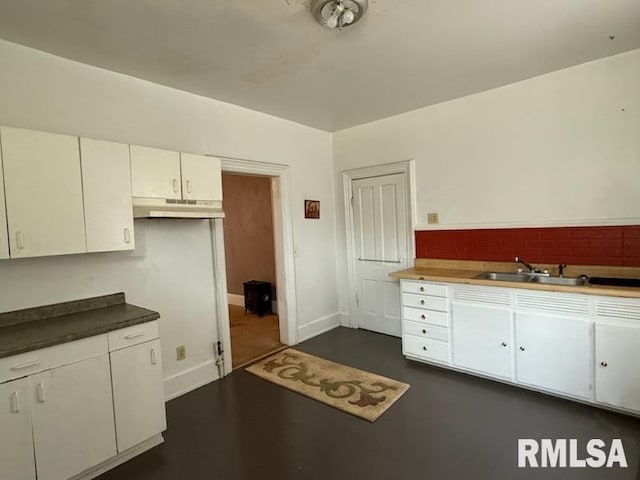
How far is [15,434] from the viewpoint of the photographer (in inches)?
68.3

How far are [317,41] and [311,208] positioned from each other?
7.48 feet

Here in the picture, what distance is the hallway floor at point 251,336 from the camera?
3824 millimetres

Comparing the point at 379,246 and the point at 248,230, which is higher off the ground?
the point at 248,230

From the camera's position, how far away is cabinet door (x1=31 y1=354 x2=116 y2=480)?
1.82 meters

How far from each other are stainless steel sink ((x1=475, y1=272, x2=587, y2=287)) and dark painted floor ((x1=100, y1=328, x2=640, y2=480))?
0.93 meters

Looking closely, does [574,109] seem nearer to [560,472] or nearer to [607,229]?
[607,229]

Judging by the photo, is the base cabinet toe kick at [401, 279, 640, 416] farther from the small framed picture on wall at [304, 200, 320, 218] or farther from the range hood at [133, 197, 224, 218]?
the range hood at [133, 197, 224, 218]

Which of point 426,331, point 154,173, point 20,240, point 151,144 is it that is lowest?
point 426,331

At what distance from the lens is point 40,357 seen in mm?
1819

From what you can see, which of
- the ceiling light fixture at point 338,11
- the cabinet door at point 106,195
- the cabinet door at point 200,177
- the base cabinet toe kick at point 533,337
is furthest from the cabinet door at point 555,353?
the cabinet door at point 106,195

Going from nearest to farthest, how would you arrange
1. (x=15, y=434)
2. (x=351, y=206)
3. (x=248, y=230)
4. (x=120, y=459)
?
(x=15, y=434)
(x=120, y=459)
(x=351, y=206)
(x=248, y=230)

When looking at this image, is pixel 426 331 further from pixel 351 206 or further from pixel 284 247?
pixel 351 206

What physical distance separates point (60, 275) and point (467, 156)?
12.2 feet
